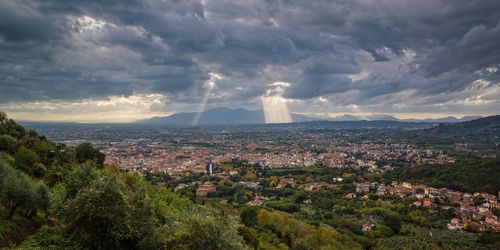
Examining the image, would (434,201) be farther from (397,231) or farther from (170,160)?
(170,160)

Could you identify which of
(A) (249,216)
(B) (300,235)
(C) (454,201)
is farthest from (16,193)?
(C) (454,201)

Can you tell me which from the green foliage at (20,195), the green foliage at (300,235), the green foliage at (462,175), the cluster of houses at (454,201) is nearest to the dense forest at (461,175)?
the green foliage at (462,175)

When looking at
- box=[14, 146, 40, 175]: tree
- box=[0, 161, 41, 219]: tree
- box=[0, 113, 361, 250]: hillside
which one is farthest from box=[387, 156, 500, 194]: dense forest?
box=[0, 161, 41, 219]: tree

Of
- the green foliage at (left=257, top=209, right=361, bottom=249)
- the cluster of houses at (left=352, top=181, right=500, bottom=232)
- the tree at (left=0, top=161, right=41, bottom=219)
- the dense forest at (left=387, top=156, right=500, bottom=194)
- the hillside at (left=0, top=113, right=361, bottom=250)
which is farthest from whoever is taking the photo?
the dense forest at (left=387, top=156, right=500, bottom=194)

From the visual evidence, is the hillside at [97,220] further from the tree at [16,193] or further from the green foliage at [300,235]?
the green foliage at [300,235]

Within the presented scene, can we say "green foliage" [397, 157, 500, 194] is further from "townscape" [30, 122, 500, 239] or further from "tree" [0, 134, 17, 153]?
"tree" [0, 134, 17, 153]

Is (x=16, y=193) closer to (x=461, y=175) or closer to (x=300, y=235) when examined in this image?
(x=300, y=235)

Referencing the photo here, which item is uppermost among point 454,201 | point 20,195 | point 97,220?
point 20,195

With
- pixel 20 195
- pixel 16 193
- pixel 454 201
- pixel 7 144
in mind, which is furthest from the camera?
pixel 454 201

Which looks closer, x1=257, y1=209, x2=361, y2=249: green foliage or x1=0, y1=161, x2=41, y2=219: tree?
x1=0, y1=161, x2=41, y2=219: tree
